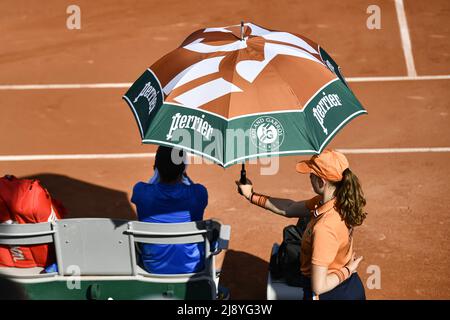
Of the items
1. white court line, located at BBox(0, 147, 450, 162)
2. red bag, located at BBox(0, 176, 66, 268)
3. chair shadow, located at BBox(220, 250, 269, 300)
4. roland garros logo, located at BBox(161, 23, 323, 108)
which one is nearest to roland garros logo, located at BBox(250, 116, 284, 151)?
roland garros logo, located at BBox(161, 23, 323, 108)

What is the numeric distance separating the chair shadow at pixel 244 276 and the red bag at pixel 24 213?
199cm

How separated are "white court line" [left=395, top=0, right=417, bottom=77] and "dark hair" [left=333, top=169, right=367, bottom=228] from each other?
20.5ft

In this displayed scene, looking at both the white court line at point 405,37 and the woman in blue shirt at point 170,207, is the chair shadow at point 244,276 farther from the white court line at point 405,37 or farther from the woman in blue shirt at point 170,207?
the white court line at point 405,37

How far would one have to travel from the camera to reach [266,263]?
26.2 feet

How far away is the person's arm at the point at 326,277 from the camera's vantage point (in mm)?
5426

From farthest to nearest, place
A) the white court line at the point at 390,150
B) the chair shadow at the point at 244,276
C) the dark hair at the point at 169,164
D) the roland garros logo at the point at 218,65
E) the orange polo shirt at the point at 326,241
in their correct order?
the white court line at the point at 390,150, the chair shadow at the point at 244,276, the dark hair at the point at 169,164, the roland garros logo at the point at 218,65, the orange polo shirt at the point at 326,241

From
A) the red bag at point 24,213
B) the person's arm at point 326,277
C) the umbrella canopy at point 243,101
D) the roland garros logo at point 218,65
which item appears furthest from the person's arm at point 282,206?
the red bag at point 24,213

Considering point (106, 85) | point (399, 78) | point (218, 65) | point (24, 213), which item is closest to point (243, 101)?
point (218, 65)

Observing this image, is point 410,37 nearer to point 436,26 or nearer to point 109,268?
point 436,26

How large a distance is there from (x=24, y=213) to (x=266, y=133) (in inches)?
85.6

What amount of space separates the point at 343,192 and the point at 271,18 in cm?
788

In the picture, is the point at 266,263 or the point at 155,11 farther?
the point at 155,11

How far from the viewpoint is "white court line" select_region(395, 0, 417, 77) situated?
11.5 meters
